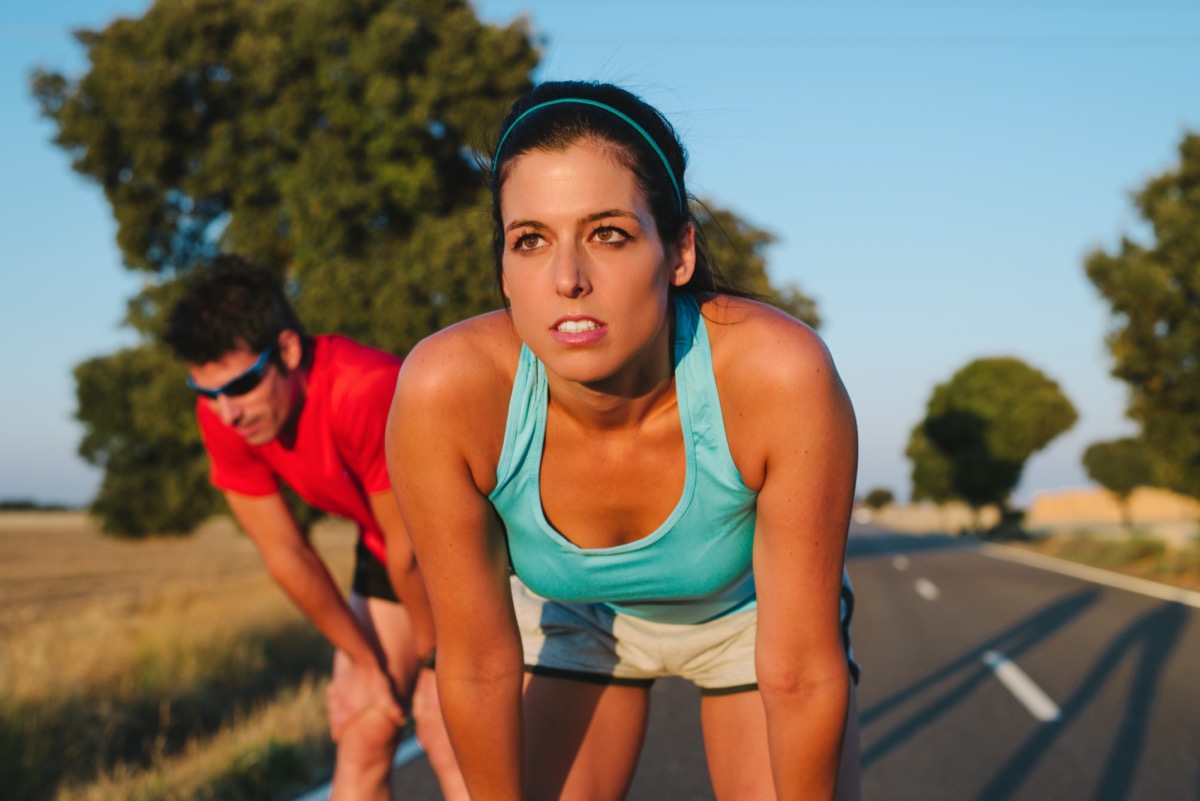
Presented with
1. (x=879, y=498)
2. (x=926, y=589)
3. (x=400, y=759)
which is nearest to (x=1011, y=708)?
(x=400, y=759)

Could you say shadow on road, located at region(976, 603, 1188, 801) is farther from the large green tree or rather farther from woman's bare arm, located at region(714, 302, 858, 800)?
the large green tree

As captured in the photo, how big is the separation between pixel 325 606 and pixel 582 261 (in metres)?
1.94

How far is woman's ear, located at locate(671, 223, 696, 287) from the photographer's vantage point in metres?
2.41

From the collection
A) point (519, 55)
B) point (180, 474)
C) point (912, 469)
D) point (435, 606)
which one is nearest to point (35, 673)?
point (435, 606)

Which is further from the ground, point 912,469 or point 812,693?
point 812,693

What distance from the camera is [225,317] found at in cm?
366

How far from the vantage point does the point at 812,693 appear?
2.39 metres

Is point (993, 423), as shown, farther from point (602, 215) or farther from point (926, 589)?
point (602, 215)

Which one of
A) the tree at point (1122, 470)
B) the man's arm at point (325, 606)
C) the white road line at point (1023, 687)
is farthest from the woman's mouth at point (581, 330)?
the tree at point (1122, 470)

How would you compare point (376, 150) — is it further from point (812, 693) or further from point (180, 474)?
point (812, 693)

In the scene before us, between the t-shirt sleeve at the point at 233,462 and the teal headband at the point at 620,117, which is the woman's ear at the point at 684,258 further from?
the t-shirt sleeve at the point at 233,462

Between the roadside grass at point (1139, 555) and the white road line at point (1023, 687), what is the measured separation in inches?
366

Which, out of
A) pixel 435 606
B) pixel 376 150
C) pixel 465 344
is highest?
pixel 376 150

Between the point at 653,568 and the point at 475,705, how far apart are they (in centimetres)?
47
